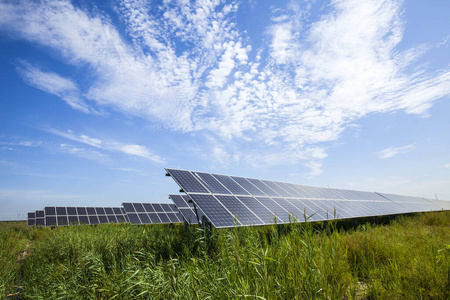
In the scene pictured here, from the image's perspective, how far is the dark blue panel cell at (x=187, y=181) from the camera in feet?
27.8

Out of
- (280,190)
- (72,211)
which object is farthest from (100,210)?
(280,190)

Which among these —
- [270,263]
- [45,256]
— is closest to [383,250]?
[270,263]

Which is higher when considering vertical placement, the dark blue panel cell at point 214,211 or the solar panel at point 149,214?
the dark blue panel cell at point 214,211

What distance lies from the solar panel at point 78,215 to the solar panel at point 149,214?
2201 millimetres

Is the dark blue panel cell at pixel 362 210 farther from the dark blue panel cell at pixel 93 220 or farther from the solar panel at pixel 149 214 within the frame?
the dark blue panel cell at pixel 93 220

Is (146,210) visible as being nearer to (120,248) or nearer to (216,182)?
(216,182)

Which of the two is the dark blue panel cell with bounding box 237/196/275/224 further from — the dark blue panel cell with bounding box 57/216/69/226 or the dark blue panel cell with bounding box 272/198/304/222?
the dark blue panel cell with bounding box 57/216/69/226

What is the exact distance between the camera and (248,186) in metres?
12.1

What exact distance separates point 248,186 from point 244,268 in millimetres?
8703

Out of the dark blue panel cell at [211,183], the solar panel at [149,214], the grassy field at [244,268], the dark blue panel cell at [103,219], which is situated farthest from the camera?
the dark blue panel cell at [103,219]

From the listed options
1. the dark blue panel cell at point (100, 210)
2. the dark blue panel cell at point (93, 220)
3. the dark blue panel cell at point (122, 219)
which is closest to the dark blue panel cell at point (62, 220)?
the dark blue panel cell at point (93, 220)

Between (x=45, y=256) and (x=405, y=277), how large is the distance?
11066 mm

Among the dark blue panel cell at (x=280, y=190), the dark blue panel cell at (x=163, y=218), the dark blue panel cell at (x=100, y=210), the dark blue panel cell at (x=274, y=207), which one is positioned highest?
the dark blue panel cell at (x=280, y=190)

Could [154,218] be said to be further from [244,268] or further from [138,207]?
[244,268]
